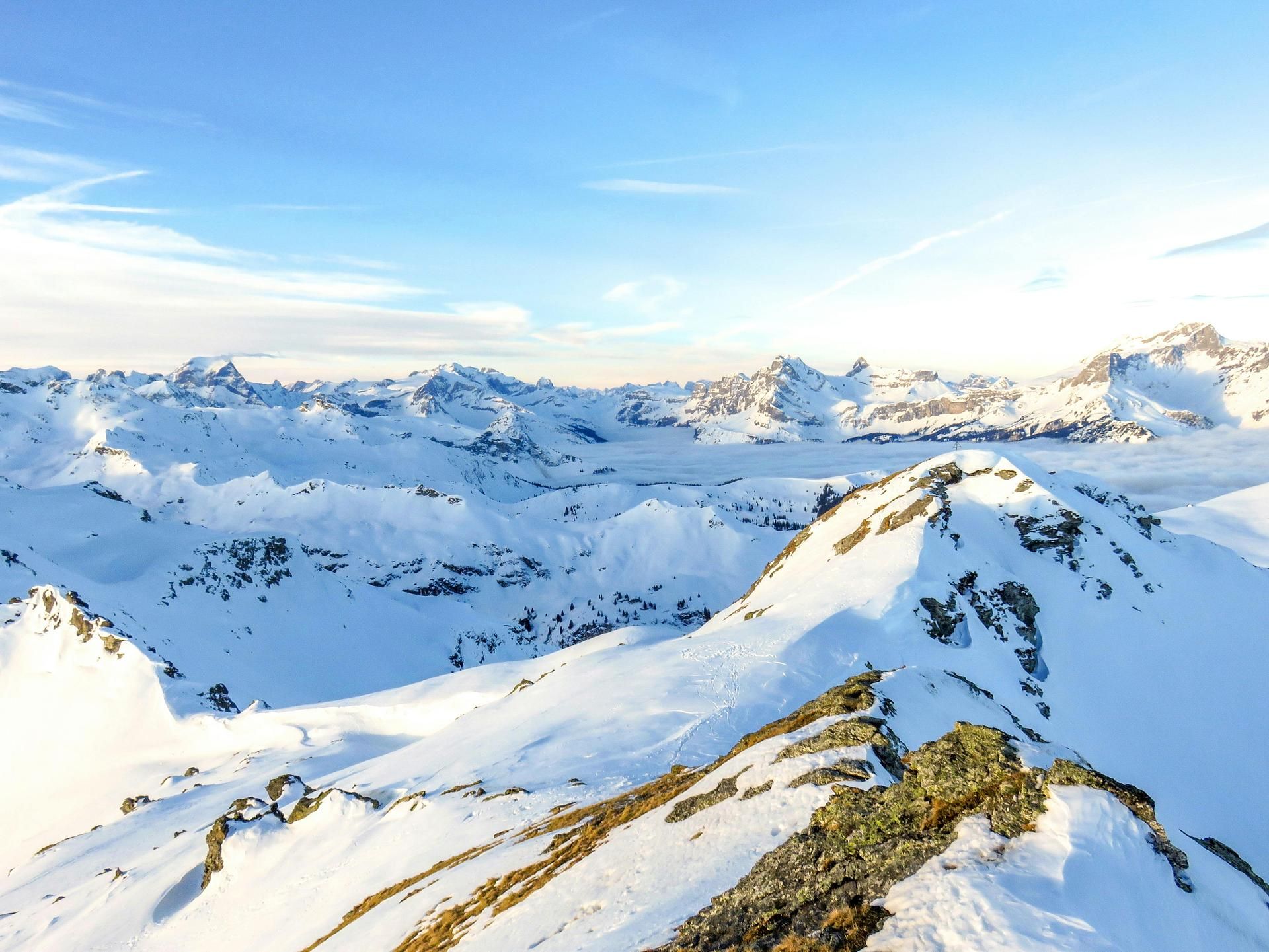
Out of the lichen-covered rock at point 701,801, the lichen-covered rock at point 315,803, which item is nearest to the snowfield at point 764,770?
the lichen-covered rock at point 701,801

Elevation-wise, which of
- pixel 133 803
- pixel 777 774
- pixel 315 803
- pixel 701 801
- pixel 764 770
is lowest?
pixel 133 803

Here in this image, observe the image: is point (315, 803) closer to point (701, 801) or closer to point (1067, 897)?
point (701, 801)

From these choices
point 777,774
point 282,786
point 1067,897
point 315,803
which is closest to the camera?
point 1067,897

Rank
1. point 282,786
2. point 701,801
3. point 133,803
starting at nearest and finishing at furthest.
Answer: point 701,801 < point 282,786 < point 133,803

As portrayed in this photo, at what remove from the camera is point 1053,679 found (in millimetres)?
48062

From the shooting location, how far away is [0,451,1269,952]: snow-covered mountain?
11.1 metres

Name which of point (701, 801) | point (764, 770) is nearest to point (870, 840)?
point (764, 770)

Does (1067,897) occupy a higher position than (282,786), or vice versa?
(1067,897)

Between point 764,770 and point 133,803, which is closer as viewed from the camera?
point 764,770

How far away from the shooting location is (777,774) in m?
17.1

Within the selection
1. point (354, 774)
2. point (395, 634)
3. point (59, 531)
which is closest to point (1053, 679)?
Answer: point (354, 774)

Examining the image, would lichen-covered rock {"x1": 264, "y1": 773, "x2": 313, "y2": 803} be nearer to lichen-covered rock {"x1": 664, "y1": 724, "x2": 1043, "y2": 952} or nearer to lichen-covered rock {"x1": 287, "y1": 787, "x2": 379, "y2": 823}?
lichen-covered rock {"x1": 287, "y1": 787, "x2": 379, "y2": 823}

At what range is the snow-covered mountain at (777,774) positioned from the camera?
11078 mm

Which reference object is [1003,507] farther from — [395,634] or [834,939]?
[395,634]
